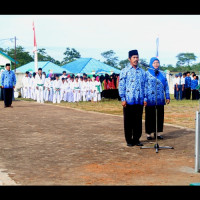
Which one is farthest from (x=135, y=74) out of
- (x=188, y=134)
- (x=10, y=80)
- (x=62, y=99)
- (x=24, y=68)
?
(x=24, y=68)

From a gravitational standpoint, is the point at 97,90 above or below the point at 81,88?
below

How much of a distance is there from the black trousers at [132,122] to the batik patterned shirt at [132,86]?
15cm

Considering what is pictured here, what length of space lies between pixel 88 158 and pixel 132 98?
2058mm

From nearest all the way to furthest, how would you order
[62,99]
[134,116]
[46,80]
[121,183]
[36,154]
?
[121,183] < [36,154] < [134,116] < [46,80] < [62,99]

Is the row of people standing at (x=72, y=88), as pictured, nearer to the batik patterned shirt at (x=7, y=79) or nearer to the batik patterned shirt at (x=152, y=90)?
the batik patterned shirt at (x=7, y=79)

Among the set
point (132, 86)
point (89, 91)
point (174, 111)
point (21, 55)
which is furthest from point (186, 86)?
point (21, 55)

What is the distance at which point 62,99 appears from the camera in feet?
99.2

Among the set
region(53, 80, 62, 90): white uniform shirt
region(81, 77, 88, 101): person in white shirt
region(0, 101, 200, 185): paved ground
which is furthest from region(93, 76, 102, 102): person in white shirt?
region(0, 101, 200, 185): paved ground

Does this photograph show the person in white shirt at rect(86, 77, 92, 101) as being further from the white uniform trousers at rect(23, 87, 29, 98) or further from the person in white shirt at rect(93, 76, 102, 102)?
the white uniform trousers at rect(23, 87, 29, 98)

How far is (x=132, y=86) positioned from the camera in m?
9.24

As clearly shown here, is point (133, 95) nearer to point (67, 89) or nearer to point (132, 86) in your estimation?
point (132, 86)

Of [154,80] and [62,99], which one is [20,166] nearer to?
[154,80]

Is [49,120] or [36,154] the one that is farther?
[49,120]
